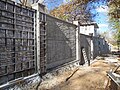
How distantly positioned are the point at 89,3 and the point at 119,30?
16.3 meters

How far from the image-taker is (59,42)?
11.2 m

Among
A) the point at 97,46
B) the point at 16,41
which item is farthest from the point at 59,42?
the point at 97,46

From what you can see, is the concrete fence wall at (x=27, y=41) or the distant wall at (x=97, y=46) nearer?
the concrete fence wall at (x=27, y=41)

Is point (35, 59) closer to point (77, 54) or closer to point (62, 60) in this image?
point (62, 60)

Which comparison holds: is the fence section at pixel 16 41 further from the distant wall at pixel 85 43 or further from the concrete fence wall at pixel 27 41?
the distant wall at pixel 85 43

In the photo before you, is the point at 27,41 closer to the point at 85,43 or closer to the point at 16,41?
the point at 16,41

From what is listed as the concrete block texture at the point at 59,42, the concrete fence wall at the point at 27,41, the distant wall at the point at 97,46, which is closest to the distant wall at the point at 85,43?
the concrete block texture at the point at 59,42

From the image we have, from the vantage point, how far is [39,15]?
8578 mm

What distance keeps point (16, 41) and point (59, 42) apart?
4565 millimetres

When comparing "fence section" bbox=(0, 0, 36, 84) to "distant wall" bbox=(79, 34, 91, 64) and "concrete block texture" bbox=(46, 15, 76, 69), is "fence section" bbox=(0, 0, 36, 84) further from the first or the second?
"distant wall" bbox=(79, 34, 91, 64)

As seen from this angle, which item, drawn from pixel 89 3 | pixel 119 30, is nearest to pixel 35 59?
pixel 89 3

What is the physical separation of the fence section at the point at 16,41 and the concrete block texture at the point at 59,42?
169 cm

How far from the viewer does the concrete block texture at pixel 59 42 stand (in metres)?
9.76

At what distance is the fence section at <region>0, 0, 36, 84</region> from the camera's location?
6.32m
